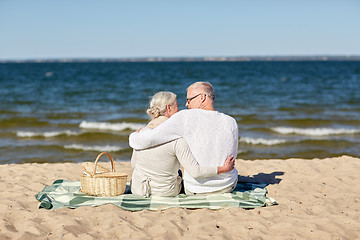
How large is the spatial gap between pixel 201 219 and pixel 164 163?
77 centimetres

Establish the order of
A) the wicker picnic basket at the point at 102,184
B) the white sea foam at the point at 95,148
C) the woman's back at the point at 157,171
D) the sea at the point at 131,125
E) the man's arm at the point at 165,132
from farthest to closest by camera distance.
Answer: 1. the white sea foam at the point at 95,148
2. the sea at the point at 131,125
3. the wicker picnic basket at the point at 102,184
4. the woman's back at the point at 157,171
5. the man's arm at the point at 165,132

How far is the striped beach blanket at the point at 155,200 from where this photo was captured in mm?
4355

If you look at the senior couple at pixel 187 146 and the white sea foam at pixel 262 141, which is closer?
the senior couple at pixel 187 146

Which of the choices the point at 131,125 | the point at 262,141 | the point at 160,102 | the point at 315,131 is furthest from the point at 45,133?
the point at 315,131

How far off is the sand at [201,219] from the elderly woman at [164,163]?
41 centimetres

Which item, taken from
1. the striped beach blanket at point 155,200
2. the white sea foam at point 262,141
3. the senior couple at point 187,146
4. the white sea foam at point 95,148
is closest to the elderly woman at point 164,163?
the senior couple at point 187,146

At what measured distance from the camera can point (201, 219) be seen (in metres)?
4.00

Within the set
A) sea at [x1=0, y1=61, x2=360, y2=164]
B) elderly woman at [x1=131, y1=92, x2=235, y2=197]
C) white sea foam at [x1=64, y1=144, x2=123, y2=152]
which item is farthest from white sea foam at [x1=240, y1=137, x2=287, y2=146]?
elderly woman at [x1=131, y1=92, x2=235, y2=197]

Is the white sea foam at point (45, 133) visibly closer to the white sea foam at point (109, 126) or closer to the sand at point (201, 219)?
the white sea foam at point (109, 126)

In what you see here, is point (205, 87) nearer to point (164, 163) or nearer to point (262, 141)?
point (164, 163)

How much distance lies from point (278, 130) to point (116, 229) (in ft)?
30.2

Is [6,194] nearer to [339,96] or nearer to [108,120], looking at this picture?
[108,120]

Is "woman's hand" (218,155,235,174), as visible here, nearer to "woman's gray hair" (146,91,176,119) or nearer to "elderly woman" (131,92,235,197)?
"elderly woman" (131,92,235,197)

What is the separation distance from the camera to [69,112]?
51.1 feet
